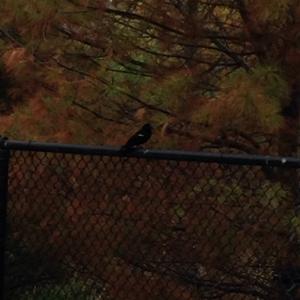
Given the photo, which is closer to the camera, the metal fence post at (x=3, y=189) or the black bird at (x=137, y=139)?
the black bird at (x=137, y=139)

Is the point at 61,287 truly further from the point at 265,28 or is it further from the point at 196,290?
the point at 265,28

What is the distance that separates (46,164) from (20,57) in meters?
0.58

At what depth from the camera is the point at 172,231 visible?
11.6 feet

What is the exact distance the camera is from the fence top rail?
282cm

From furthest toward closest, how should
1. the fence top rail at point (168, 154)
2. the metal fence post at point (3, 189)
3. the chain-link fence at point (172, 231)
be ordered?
the chain-link fence at point (172, 231), the metal fence post at point (3, 189), the fence top rail at point (168, 154)

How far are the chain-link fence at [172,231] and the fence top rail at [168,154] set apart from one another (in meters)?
0.39

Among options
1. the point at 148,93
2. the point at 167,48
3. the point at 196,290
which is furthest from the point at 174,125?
the point at 196,290

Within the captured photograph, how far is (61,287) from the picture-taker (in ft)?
12.4

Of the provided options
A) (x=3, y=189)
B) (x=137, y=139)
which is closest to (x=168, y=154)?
(x=137, y=139)

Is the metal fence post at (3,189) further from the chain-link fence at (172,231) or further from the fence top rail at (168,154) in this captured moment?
the chain-link fence at (172,231)

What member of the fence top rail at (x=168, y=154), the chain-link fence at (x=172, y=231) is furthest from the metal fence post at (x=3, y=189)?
the chain-link fence at (x=172, y=231)

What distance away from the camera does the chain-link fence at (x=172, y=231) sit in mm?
3494

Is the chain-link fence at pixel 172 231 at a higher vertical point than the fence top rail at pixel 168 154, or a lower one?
lower

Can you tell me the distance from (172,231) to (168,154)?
0.73 m
